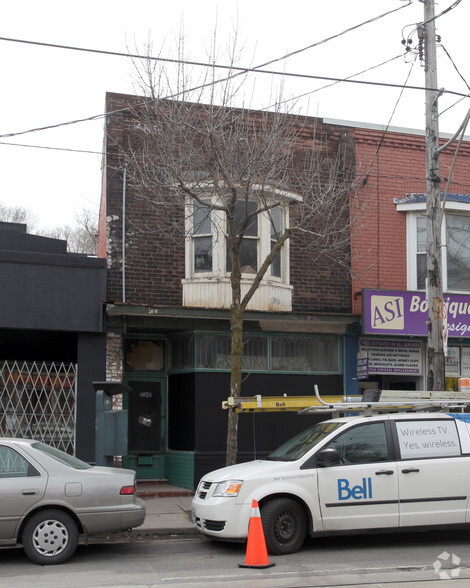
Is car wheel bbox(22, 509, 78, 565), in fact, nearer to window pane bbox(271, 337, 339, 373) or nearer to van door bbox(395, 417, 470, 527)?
van door bbox(395, 417, 470, 527)

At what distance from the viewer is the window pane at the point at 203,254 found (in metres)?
14.7

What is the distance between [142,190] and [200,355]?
132 inches

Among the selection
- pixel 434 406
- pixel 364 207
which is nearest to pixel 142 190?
pixel 364 207

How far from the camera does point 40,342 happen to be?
49.3ft

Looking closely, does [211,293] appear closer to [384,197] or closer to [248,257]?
[248,257]

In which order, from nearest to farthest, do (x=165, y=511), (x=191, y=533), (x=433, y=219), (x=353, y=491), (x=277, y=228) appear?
(x=353, y=491)
(x=191, y=533)
(x=433, y=219)
(x=165, y=511)
(x=277, y=228)

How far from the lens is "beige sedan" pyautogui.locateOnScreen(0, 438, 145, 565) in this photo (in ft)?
27.4

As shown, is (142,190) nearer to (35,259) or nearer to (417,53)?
(35,259)

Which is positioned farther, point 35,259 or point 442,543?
point 35,259

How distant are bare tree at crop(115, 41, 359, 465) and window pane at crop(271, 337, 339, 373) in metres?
1.40

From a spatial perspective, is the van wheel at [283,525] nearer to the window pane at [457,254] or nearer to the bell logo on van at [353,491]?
the bell logo on van at [353,491]

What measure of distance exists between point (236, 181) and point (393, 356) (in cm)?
569

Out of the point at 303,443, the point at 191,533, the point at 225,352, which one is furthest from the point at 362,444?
the point at 225,352

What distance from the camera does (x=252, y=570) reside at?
7980 millimetres
